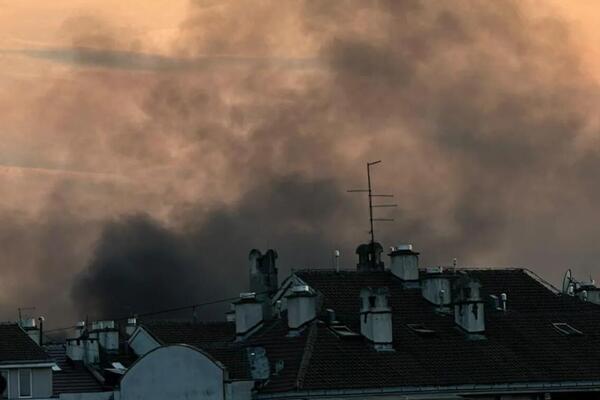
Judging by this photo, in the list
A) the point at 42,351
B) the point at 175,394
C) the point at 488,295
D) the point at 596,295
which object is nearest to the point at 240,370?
the point at 175,394

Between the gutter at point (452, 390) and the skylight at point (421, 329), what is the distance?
510 centimetres

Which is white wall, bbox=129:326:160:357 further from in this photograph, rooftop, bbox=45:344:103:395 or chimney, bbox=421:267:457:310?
chimney, bbox=421:267:457:310

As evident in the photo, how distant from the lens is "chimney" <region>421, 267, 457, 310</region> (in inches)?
4171

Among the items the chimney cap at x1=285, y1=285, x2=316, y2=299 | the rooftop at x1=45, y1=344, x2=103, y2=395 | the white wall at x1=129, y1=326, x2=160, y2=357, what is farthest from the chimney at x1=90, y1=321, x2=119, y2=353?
the chimney cap at x1=285, y1=285, x2=316, y2=299

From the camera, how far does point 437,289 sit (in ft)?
349

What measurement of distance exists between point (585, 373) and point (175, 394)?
21939 millimetres

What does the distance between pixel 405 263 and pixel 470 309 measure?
714 centimetres

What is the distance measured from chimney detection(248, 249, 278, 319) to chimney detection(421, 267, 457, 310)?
8514 mm

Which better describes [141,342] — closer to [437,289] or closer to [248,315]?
[248,315]

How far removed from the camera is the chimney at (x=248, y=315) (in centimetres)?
10369

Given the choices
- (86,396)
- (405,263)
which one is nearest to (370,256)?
(405,263)

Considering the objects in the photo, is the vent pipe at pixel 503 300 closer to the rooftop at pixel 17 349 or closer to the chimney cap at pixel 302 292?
the chimney cap at pixel 302 292

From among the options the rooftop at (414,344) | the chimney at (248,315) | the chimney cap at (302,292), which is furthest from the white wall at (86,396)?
the chimney cap at (302,292)

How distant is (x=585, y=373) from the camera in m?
101
